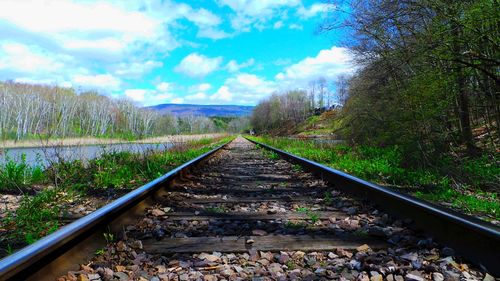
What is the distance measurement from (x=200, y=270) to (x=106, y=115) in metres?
113

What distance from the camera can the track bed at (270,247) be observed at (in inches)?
90.8

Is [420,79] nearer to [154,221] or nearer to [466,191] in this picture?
[466,191]

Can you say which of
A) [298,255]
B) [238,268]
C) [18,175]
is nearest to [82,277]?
[238,268]

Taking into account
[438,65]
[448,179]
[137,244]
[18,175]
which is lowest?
[448,179]

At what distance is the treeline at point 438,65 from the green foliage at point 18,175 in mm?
7117

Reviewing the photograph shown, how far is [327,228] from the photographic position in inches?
132

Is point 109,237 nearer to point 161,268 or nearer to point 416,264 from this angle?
point 161,268

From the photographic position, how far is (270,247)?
280cm

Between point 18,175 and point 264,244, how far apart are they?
554cm

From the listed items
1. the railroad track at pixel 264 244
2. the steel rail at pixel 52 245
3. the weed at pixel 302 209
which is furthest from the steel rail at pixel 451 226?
the steel rail at pixel 52 245

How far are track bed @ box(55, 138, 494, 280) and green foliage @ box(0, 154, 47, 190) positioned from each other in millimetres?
3184

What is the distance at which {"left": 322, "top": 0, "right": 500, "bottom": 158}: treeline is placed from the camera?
20.5 feet

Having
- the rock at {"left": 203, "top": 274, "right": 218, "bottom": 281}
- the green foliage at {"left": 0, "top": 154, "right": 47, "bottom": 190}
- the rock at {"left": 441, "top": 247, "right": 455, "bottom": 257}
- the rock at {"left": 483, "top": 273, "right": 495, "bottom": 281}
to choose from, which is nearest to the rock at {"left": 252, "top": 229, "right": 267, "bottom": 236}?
the rock at {"left": 203, "top": 274, "right": 218, "bottom": 281}

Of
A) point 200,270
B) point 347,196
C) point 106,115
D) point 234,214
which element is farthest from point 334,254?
point 106,115
